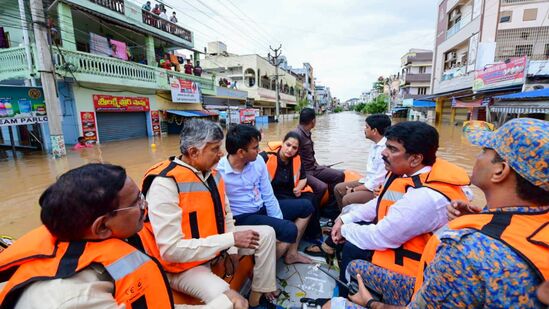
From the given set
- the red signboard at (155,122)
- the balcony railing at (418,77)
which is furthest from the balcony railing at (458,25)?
the red signboard at (155,122)

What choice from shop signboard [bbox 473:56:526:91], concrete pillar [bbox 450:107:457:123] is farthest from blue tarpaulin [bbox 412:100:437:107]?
shop signboard [bbox 473:56:526:91]

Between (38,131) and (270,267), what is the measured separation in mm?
12534

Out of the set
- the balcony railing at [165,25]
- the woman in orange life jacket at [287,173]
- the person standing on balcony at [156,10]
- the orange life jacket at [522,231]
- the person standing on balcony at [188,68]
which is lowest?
the woman in orange life jacket at [287,173]

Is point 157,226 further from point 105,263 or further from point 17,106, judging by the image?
point 17,106

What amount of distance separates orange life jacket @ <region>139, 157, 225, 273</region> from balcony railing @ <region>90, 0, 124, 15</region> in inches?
506

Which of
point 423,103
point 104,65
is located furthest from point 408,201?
point 423,103

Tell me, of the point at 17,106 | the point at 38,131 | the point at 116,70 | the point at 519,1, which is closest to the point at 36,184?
the point at 17,106

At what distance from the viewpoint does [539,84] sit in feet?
36.3

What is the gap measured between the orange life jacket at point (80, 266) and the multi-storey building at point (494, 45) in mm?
15605

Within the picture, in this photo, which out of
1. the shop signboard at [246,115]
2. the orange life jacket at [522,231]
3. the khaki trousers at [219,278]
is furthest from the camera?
the shop signboard at [246,115]

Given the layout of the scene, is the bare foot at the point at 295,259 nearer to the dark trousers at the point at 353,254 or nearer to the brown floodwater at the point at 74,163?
the dark trousers at the point at 353,254

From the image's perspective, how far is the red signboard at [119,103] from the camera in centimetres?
1155

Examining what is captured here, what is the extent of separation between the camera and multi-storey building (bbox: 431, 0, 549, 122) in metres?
13.0

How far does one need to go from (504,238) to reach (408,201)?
2.41 feet
